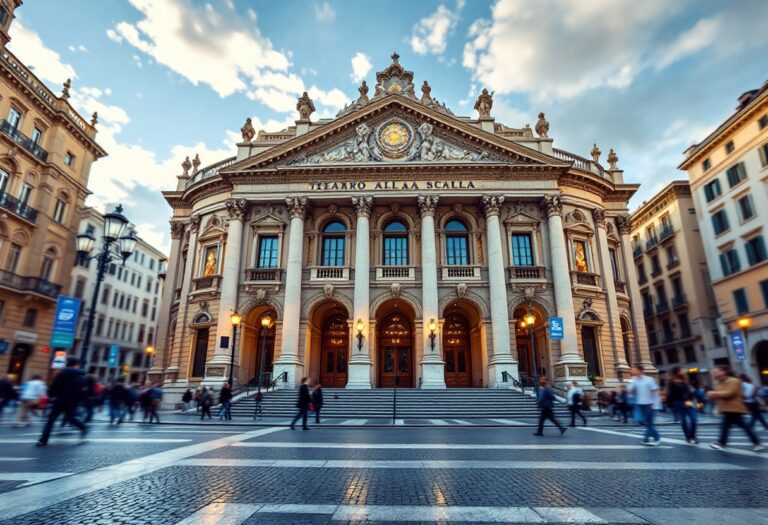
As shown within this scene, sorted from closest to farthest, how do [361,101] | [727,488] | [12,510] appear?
[12,510], [727,488], [361,101]

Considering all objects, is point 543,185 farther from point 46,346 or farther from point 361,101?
point 46,346

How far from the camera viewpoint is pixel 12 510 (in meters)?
3.69

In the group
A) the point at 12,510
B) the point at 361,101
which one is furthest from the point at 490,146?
the point at 12,510

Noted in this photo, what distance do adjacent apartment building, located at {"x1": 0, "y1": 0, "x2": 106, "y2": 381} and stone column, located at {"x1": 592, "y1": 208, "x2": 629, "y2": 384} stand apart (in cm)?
3646

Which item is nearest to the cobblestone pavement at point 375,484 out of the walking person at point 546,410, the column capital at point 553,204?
the walking person at point 546,410

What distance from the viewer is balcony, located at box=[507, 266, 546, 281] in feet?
83.9

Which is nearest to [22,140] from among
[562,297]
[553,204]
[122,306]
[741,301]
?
[122,306]

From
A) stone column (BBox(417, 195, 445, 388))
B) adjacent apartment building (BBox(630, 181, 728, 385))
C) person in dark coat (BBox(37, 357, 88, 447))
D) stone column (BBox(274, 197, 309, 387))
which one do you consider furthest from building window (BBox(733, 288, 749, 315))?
person in dark coat (BBox(37, 357, 88, 447))

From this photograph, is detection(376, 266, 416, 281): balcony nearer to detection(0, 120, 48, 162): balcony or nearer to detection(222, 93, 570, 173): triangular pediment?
detection(222, 93, 570, 173): triangular pediment

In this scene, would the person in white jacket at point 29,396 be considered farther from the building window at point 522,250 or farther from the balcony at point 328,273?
the building window at point 522,250

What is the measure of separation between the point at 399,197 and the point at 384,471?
2159cm

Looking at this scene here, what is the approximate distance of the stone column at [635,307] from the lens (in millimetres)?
26688

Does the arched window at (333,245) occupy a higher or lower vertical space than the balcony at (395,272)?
higher

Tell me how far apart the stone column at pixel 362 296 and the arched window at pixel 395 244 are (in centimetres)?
159
